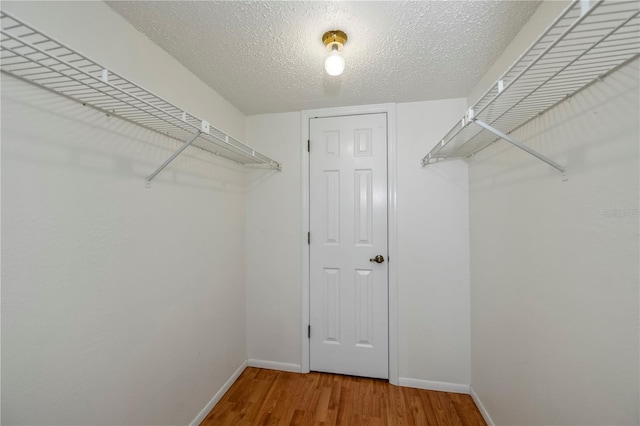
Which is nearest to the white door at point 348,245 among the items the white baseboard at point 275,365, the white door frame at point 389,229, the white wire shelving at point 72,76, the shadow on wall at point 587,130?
the white door frame at point 389,229

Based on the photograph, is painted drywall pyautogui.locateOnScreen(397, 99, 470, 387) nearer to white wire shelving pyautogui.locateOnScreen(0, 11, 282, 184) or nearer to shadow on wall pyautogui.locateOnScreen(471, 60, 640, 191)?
shadow on wall pyautogui.locateOnScreen(471, 60, 640, 191)

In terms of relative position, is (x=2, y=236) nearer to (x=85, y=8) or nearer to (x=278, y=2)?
(x=85, y=8)

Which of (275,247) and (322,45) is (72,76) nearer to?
(322,45)

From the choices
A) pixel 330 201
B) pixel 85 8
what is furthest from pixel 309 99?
pixel 85 8

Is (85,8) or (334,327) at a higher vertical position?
(85,8)

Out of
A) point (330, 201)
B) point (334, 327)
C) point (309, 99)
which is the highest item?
point (309, 99)

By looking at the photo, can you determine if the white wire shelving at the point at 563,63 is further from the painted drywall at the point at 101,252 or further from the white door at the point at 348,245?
the painted drywall at the point at 101,252

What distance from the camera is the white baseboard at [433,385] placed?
187 centimetres

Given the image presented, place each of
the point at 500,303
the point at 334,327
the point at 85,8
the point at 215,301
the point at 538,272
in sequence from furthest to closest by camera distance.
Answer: the point at 334,327 → the point at 215,301 → the point at 500,303 → the point at 538,272 → the point at 85,8

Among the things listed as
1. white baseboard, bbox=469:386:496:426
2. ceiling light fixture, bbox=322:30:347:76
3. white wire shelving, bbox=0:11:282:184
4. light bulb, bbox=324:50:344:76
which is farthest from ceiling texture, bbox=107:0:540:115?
white baseboard, bbox=469:386:496:426

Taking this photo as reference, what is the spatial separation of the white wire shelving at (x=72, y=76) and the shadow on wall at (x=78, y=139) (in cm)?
4

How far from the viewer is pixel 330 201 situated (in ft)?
6.91

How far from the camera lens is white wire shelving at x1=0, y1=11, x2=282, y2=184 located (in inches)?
25.4

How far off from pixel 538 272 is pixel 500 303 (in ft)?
1.39
